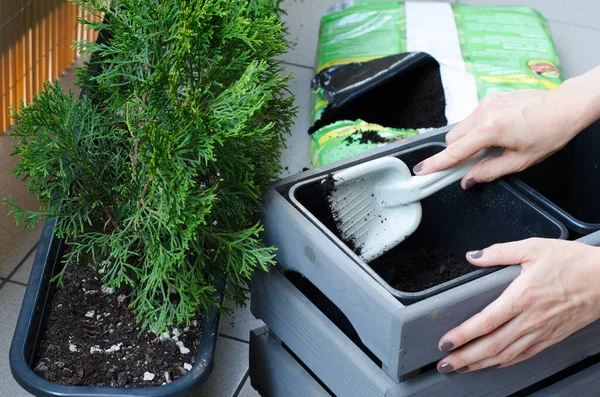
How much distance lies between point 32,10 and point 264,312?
3.20ft

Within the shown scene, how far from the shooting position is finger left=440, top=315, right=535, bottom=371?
3.17 feet

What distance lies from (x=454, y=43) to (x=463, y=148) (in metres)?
1.03

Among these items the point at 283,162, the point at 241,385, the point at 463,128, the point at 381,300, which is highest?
the point at 463,128

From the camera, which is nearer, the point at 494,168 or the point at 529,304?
the point at 529,304

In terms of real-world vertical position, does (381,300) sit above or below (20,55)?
above

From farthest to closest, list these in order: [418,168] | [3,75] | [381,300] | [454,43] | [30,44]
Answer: [454,43] < [30,44] < [3,75] < [418,168] < [381,300]

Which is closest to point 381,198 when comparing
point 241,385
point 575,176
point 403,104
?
point 575,176

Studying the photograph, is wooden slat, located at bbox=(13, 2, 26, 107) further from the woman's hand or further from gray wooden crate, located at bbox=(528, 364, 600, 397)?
gray wooden crate, located at bbox=(528, 364, 600, 397)

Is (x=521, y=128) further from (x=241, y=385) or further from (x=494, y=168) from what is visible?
(x=241, y=385)

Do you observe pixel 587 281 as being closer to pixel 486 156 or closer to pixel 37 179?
pixel 486 156

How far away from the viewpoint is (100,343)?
1164 millimetres

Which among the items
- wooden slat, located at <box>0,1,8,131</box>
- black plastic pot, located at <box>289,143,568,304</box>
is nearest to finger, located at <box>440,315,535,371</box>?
black plastic pot, located at <box>289,143,568,304</box>

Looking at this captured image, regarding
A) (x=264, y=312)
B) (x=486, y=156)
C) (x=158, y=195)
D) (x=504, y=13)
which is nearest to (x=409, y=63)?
(x=504, y=13)

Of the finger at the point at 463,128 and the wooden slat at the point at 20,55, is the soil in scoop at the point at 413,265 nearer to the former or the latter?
the finger at the point at 463,128
